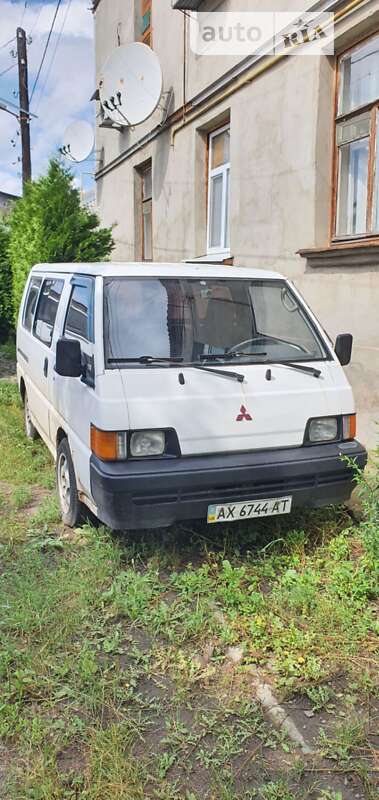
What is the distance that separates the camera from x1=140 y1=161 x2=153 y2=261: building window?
12344 millimetres

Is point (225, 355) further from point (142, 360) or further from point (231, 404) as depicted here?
point (142, 360)

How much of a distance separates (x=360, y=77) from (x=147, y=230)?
6.89m

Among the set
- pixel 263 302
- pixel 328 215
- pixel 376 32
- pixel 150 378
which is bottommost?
pixel 150 378

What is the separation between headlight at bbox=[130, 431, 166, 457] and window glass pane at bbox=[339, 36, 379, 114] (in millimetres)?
4462

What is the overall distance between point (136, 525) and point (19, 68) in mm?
17920

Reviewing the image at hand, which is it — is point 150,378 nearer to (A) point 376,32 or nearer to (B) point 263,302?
(B) point 263,302

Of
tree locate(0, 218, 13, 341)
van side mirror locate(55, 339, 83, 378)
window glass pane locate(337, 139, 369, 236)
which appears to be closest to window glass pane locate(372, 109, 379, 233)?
window glass pane locate(337, 139, 369, 236)

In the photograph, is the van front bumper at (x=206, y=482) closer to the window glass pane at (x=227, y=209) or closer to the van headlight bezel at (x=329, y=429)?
the van headlight bezel at (x=329, y=429)

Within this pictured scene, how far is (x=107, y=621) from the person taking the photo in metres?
3.16

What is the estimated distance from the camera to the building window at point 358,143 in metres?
6.06

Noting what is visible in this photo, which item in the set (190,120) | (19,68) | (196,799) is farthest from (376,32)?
(19,68)

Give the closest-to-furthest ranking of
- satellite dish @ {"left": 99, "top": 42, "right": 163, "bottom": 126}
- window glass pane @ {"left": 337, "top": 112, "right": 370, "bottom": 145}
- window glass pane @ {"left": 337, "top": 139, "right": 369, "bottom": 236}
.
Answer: window glass pane @ {"left": 337, "top": 112, "right": 370, "bottom": 145} → window glass pane @ {"left": 337, "top": 139, "right": 369, "bottom": 236} → satellite dish @ {"left": 99, "top": 42, "right": 163, "bottom": 126}

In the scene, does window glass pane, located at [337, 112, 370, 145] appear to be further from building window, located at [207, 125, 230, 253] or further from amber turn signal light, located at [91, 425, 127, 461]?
amber turn signal light, located at [91, 425, 127, 461]

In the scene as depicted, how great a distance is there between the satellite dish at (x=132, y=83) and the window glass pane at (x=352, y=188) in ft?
15.2
